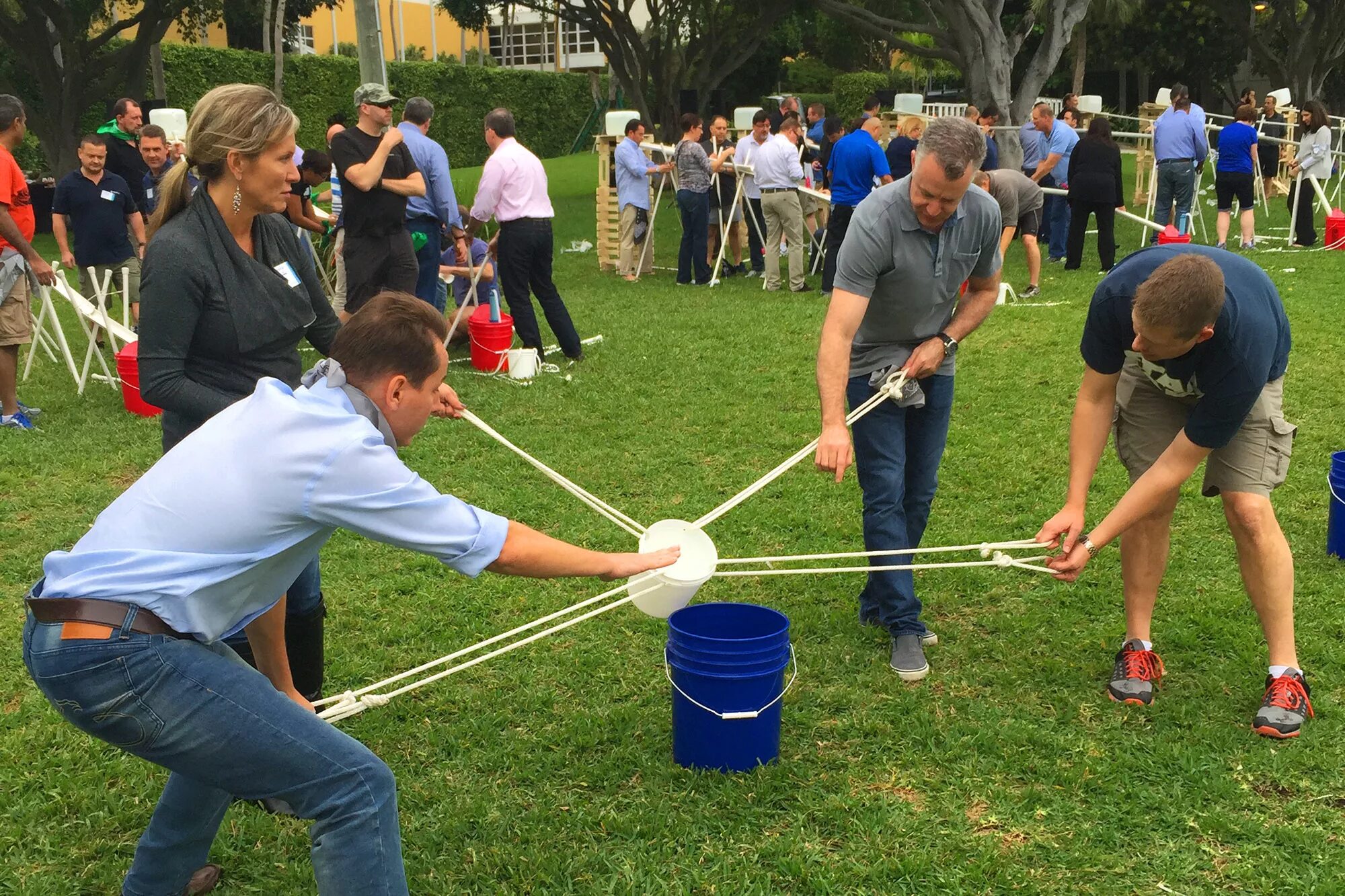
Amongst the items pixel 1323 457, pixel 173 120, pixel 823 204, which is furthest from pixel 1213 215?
pixel 173 120

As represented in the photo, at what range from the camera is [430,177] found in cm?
873

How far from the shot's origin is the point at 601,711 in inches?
153

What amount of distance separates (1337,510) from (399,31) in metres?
56.0

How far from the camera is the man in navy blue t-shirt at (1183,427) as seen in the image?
126 inches

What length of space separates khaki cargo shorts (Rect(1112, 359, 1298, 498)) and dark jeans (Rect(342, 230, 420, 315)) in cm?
551

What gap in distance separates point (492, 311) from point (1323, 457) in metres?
6.30

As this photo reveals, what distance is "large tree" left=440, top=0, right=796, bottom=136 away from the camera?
26.2 metres

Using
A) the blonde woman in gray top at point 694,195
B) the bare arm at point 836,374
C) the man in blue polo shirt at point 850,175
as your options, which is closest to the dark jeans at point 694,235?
the blonde woman in gray top at point 694,195

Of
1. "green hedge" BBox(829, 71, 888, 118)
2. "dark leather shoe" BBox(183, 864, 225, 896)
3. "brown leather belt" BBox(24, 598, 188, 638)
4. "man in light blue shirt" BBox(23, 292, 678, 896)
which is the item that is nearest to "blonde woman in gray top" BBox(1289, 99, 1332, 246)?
"man in light blue shirt" BBox(23, 292, 678, 896)

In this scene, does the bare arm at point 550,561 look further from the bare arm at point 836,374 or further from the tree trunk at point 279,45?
the tree trunk at point 279,45

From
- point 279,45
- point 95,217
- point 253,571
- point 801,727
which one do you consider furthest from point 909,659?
point 279,45

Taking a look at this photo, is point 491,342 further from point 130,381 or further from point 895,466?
point 895,466

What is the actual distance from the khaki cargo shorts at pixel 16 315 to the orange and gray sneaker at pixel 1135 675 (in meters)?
7.10

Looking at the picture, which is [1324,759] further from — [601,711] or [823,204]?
[823,204]
